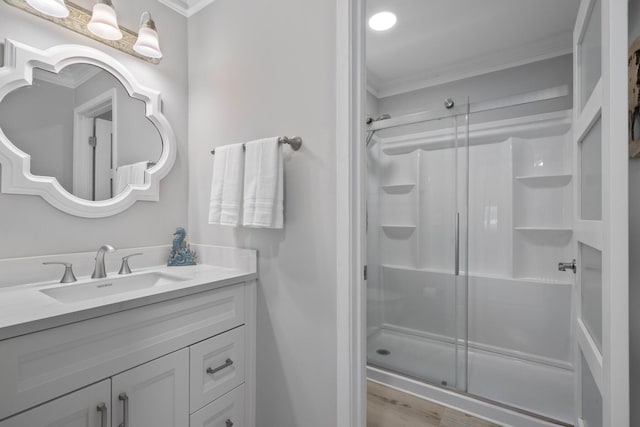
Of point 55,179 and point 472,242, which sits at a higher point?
point 55,179

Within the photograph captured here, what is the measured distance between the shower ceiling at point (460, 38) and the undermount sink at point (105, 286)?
1993mm

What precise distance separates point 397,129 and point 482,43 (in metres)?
0.82

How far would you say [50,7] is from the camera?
3.83 feet

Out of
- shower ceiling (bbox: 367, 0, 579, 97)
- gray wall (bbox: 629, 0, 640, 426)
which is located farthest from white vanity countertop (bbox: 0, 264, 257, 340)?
shower ceiling (bbox: 367, 0, 579, 97)

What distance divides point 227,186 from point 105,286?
2.17ft

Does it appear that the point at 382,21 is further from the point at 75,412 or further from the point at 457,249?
the point at 75,412

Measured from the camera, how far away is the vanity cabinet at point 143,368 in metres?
0.80

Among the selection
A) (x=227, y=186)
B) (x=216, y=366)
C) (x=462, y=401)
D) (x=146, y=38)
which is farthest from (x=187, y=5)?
(x=462, y=401)

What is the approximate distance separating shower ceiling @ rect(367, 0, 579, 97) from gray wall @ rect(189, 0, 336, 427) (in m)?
0.86

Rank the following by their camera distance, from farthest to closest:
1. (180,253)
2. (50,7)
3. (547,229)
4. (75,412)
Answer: (547,229) < (180,253) < (50,7) < (75,412)

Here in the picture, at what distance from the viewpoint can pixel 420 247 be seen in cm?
260

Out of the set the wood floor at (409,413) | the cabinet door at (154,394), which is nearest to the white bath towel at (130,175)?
the cabinet door at (154,394)

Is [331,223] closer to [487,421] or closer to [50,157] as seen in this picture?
[50,157]

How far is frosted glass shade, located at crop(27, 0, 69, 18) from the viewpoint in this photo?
1144 mm
